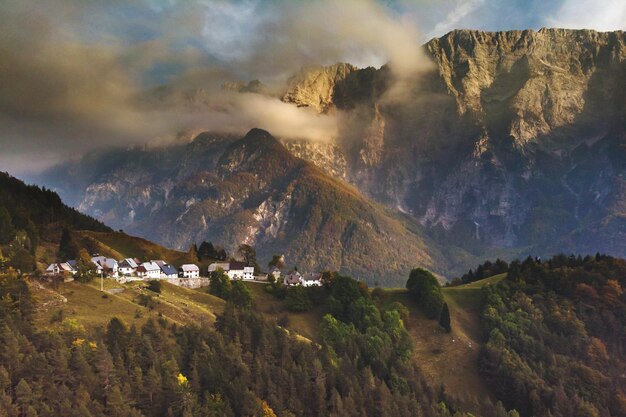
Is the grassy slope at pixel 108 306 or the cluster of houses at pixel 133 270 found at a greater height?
the cluster of houses at pixel 133 270

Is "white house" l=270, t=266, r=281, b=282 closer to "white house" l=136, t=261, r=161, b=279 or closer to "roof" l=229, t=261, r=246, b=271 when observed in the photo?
"roof" l=229, t=261, r=246, b=271

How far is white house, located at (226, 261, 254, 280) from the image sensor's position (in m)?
150

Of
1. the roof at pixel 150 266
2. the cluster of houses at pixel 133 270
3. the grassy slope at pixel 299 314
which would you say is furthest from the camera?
the roof at pixel 150 266

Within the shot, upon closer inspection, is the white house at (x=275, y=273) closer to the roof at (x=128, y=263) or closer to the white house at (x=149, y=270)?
the white house at (x=149, y=270)

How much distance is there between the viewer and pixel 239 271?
497ft

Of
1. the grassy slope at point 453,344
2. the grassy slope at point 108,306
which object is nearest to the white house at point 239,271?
the grassy slope at point 108,306

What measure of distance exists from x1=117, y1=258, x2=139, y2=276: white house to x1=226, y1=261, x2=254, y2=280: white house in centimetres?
3087

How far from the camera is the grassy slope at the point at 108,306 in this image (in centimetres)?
8132

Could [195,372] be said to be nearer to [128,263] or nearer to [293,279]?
[128,263]

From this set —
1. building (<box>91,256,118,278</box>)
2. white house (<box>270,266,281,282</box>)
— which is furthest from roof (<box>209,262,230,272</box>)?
building (<box>91,256,118,278</box>)

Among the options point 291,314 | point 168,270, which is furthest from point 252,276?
point 291,314

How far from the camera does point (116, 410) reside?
5969cm

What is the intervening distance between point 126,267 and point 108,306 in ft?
108

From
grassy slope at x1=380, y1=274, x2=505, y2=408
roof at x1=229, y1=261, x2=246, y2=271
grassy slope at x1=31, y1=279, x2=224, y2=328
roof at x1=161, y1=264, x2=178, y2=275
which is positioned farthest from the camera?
roof at x1=229, y1=261, x2=246, y2=271
